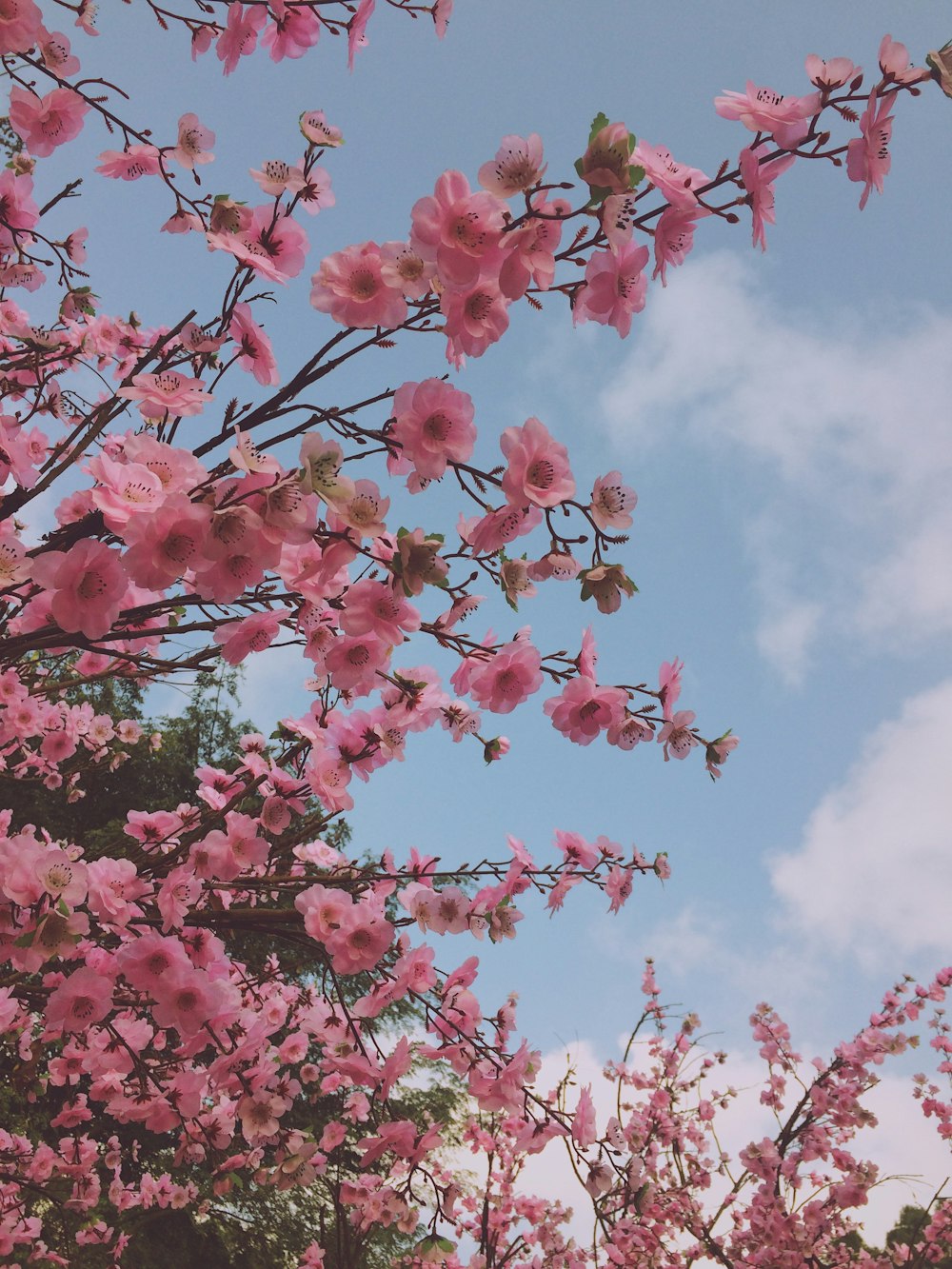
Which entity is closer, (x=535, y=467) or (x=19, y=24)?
(x=535, y=467)

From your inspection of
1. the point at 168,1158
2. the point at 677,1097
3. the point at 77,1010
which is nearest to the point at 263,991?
the point at 77,1010

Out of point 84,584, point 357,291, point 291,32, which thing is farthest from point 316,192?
point 84,584

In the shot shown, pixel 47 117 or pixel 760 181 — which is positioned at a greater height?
pixel 47 117

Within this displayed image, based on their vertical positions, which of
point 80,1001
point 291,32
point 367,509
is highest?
point 291,32

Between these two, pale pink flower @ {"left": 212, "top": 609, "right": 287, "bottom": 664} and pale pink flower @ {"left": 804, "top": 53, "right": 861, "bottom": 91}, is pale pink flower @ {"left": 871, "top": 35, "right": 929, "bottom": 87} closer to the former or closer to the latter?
pale pink flower @ {"left": 804, "top": 53, "right": 861, "bottom": 91}

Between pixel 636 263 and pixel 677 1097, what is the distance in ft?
24.5

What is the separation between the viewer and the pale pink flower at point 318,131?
1.72 m

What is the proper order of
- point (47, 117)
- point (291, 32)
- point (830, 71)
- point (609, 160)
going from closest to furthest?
point (609, 160) < point (830, 71) < point (291, 32) < point (47, 117)

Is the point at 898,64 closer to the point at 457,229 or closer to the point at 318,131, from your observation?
the point at 457,229

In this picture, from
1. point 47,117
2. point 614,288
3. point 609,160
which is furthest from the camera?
point 47,117

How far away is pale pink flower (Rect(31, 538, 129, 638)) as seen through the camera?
1400 millimetres

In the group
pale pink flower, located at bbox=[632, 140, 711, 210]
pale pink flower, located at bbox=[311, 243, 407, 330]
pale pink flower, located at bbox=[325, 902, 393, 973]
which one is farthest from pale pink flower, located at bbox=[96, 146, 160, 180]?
pale pink flower, located at bbox=[325, 902, 393, 973]

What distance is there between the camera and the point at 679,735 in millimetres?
2035

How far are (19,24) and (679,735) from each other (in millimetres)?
2189
